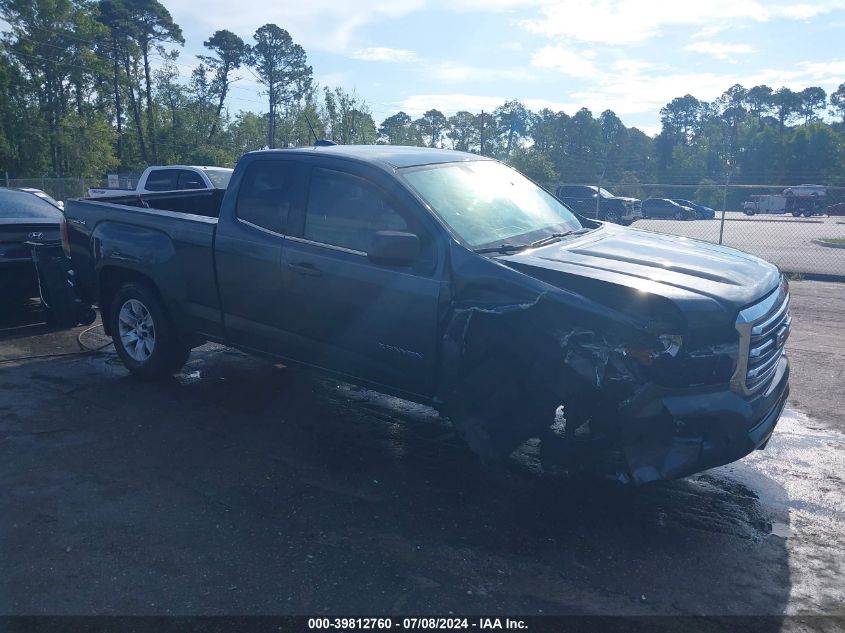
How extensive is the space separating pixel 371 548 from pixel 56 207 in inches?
301

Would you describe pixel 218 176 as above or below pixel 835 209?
above

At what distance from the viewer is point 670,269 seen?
171 inches

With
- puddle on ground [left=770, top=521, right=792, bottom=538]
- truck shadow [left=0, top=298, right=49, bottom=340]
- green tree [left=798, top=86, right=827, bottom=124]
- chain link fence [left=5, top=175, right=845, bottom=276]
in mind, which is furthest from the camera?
green tree [left=798, top=86, right=827, bottom=124]

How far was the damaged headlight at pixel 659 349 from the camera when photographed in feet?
12.6

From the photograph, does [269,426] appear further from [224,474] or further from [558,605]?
[558,605]

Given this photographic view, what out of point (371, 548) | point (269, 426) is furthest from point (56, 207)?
point (371, 548)

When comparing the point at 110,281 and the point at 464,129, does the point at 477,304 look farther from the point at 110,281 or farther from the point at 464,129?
the point at 464,129

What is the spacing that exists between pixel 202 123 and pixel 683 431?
2296 inches

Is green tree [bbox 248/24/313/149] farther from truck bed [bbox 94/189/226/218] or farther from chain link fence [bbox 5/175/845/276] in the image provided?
truck bed [bbox 94/189/226/218]

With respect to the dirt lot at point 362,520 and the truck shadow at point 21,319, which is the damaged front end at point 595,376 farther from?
the truck shadow at point 21,319

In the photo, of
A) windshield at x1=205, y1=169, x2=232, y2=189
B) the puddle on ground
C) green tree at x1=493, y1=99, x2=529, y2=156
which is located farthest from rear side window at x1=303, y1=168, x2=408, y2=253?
green tree at x1=493, y1=99, x2=529, y2=156

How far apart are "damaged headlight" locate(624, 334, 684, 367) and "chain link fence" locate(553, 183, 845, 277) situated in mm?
11528

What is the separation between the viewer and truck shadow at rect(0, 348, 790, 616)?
3.44 m

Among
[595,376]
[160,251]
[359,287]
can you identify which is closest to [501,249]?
[359,287]
